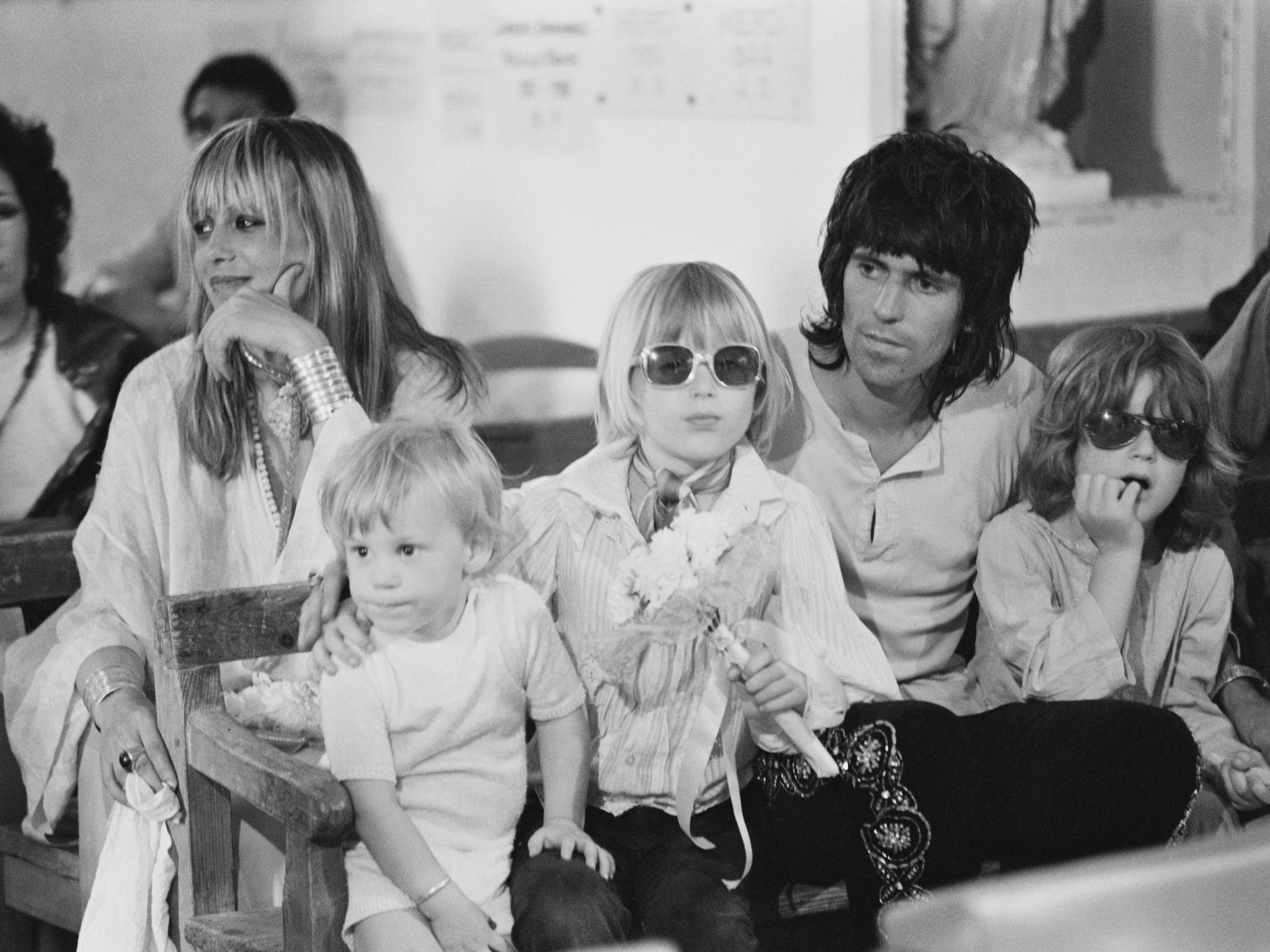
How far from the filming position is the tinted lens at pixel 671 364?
2.66 m

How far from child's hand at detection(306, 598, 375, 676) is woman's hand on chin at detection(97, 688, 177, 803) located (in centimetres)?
31

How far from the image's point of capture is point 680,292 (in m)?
2.73

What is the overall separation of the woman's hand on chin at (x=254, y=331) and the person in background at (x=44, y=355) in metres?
0.67

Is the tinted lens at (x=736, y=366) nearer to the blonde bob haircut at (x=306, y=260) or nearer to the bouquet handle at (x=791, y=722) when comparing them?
the bouquet handle at (x=791, y=722)

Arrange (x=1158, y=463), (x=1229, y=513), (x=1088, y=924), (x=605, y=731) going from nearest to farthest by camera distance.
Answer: (x=1088, y=924)
(x=605, y=731)
(x=1158, y=463)
(x=1229, y=513)

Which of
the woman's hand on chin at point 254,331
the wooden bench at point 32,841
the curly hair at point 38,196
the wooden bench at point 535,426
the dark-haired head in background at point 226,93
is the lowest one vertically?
the wooden bench at point 32,841

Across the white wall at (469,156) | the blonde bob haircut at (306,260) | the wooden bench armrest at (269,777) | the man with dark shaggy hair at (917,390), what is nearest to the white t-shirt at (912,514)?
the man with dark shaggy hair at (917,390)

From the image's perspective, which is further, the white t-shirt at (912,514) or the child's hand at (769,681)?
the white t-shirt at (912,514)

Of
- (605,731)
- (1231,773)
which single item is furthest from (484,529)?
(1231,773)

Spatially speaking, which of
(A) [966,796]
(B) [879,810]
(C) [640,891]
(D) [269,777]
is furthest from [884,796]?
(D) [269,777]

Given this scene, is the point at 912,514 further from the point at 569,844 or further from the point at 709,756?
the point at 569,844

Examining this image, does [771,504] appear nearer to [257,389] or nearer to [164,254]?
[257,389]

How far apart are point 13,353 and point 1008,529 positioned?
81.7 inches

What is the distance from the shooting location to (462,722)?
2.45 meters
